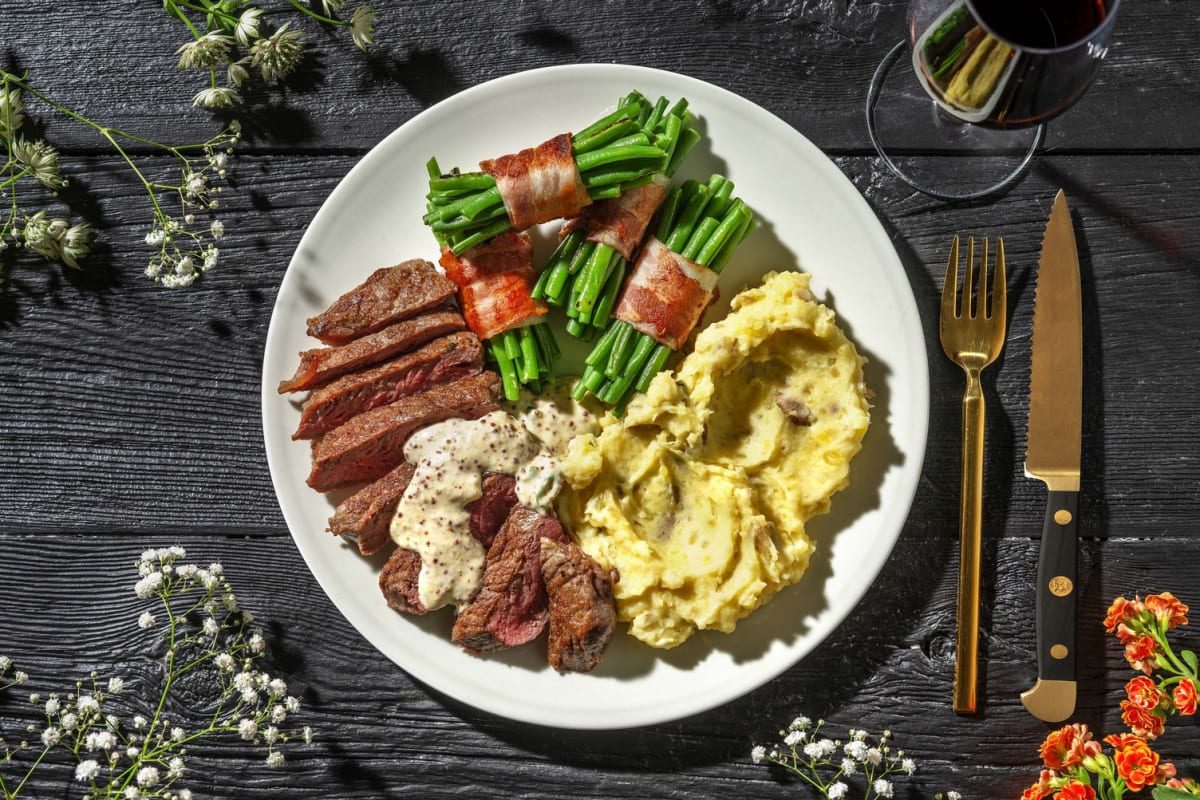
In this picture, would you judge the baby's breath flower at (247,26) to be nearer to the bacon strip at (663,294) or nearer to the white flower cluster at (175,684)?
the bacon strip at (663,294)

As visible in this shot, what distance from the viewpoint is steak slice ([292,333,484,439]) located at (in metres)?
3.10

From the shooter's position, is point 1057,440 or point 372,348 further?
point 1057,440

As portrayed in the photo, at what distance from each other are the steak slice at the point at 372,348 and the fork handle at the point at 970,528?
1.87 m

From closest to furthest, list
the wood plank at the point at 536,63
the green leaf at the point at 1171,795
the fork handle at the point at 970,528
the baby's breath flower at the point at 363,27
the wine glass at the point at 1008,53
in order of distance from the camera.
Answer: the wine glass at the point at 1008,53 → the green leaf at the point at 1171,795 → the fork handle at the point at 970,528 → the baby's breath flower at the point at 363,27 → the wood plank at the point at 536,63

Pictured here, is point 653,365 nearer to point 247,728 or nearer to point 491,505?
point 491,505

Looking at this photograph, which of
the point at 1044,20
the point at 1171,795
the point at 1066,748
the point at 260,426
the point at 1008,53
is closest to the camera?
the point at 1008,53

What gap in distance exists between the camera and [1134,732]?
309 cm

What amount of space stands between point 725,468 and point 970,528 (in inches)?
37.4

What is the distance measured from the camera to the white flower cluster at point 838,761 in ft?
10.6

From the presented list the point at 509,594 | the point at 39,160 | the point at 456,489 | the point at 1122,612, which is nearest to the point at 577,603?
the point at 509,594

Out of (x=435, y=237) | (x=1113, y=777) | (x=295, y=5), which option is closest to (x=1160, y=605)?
(x=1113, y=777)

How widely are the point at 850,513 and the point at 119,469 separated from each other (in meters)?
2.84

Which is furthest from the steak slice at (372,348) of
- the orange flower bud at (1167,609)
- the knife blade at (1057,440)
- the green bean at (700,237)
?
the orange flower bud at (1167,609)

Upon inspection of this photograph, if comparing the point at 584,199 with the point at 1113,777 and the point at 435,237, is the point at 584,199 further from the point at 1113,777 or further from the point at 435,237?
the point at 1113,777
